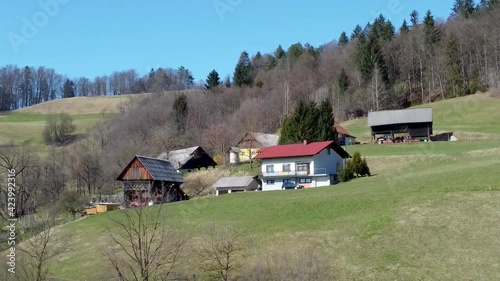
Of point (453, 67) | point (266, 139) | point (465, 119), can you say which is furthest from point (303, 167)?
point (453, 67)

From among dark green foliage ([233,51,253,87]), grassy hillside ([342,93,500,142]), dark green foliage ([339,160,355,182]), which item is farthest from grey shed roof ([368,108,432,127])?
dark green foliage ([233,51,253,87])

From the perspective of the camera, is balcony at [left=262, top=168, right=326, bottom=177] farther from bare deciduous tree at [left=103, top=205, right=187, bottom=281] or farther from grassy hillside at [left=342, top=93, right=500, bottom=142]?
grassy hillside at [left=342, top=93, right=500, bottom=142]

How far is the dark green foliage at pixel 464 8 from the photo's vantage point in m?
142

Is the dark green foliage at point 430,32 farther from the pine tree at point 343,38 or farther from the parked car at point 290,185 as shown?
the parked car at point 290,185

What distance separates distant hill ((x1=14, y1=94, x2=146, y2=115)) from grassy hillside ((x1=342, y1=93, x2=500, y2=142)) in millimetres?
80042

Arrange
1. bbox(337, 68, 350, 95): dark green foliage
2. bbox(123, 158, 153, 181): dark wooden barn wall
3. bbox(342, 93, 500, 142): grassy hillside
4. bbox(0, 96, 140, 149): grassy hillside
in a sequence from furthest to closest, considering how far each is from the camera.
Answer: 1. bbox(0, 96, 140, 149): grassy hillside
2. bbox(337, 68, 350, 95): dark green foliage
3. bbox(342, 93, 500, 142): grassy hillside
4. bbox(123, 158, 153, 181): dark wooden barn wall

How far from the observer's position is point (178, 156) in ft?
300

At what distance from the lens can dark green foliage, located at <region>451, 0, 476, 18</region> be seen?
467 ft

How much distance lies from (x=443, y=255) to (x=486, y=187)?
11.6 m

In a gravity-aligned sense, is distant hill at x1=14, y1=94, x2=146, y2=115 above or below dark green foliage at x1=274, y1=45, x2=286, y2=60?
below

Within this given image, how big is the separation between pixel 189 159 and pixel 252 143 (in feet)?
35.9

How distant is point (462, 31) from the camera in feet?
411

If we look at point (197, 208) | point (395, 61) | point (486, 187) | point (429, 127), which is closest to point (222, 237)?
point (197, 208)

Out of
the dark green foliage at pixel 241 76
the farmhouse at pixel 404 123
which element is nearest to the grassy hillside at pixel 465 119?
the farmhouse at pixel 404 123
